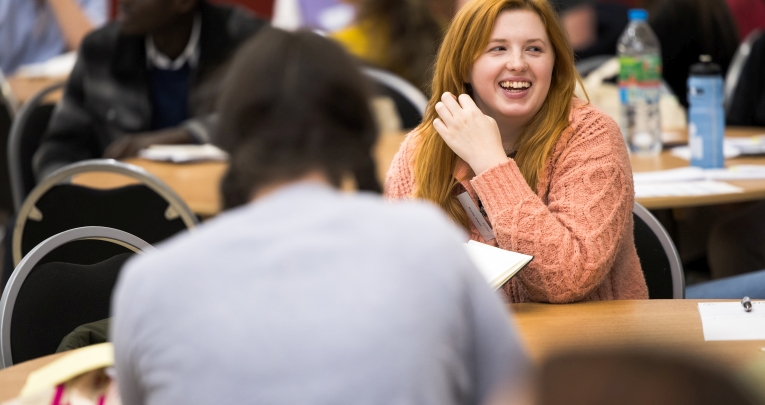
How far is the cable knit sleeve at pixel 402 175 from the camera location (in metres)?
1.93

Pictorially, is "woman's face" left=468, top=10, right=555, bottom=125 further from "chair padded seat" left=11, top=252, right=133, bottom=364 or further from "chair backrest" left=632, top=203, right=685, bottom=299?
"chair padded seat" left=11, top=252, right=133, bottom=364

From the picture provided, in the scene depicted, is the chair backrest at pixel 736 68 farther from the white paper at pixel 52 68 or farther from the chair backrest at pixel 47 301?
the white paper at pixel 52 68

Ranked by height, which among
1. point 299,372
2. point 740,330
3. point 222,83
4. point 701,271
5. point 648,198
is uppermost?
point 222,83

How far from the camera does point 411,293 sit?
90 centimetres

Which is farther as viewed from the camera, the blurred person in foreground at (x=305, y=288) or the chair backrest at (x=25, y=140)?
the chair backrest at (x=25, y=140)

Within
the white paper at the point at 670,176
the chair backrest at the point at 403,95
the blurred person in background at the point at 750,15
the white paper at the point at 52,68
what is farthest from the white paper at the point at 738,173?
the white paper at the point at 52,68

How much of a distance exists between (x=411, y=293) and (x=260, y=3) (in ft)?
22.6

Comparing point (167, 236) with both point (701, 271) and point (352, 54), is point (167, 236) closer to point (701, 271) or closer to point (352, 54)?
point (352, 54)

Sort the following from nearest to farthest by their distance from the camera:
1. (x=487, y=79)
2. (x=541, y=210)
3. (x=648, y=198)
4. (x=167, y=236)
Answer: (x=541, y=210) → (x=487, y=79) → (x=167, y=236) → (x=648, y=198)

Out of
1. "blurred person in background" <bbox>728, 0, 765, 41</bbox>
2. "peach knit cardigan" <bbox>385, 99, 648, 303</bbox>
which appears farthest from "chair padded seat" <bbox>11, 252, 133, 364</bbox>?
"blurred person in background" <bbox>728, 0, 765, 41</bbox>

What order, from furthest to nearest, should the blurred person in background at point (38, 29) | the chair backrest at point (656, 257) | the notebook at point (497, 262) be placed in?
the blurred person in background at point (38, 29) < the chair backrest at point (656, 257) < the notebook at point (497, 262)

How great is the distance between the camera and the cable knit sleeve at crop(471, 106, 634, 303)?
5.44ft

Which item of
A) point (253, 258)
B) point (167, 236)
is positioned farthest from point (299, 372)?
point (167, 236)

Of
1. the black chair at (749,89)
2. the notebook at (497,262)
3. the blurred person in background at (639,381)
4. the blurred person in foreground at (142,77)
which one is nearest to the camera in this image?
the blurred person in background at (639,381)
